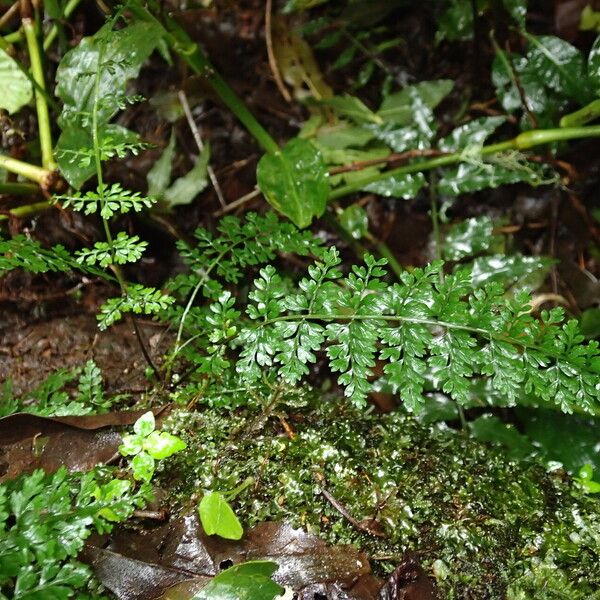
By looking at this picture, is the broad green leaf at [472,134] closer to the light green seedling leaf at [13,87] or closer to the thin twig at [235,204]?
the thin twig at [235,204]

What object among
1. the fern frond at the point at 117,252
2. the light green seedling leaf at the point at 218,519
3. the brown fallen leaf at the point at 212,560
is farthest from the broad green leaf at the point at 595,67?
the light green seedling leaf at the point at 218,519

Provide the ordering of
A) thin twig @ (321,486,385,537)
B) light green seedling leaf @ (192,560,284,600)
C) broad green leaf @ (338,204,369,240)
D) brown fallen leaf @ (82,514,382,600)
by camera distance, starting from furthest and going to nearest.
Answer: broad green leaf @ (338,204,369,240), thin twig @ (321,486,385,537), brown fallen leaf @ (82,514,382,600), light green seedling leaf @ (192,560,284,600)

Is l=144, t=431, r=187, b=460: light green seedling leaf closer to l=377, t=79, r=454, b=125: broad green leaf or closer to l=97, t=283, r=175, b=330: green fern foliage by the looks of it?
l=97, t=283, r=175, b=330: green fern foliage

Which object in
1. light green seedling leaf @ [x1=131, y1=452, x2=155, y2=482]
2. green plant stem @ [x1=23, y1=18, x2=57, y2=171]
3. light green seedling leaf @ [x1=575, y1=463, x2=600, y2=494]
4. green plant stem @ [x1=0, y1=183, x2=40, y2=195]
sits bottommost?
light green seedling leaf @ [x1=575, y1=463, x2=600, y2=494]

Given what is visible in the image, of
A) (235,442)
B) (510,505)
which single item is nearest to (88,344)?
(235,442)

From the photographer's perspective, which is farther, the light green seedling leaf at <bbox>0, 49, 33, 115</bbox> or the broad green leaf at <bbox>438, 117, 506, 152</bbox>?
the broad green leaf at <bbox>438, 117, 506, 152</bbox>

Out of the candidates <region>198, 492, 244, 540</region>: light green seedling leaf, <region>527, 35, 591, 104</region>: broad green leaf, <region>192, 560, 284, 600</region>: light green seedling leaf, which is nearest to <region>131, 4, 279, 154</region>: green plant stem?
<region>527, 35, 591, 104</region>: broad green leaf

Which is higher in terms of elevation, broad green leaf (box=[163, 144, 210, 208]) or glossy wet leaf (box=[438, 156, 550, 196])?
broad green leaf (box=[163, 144, 210, 208])

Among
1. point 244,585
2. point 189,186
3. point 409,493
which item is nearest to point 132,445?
point 244,585
